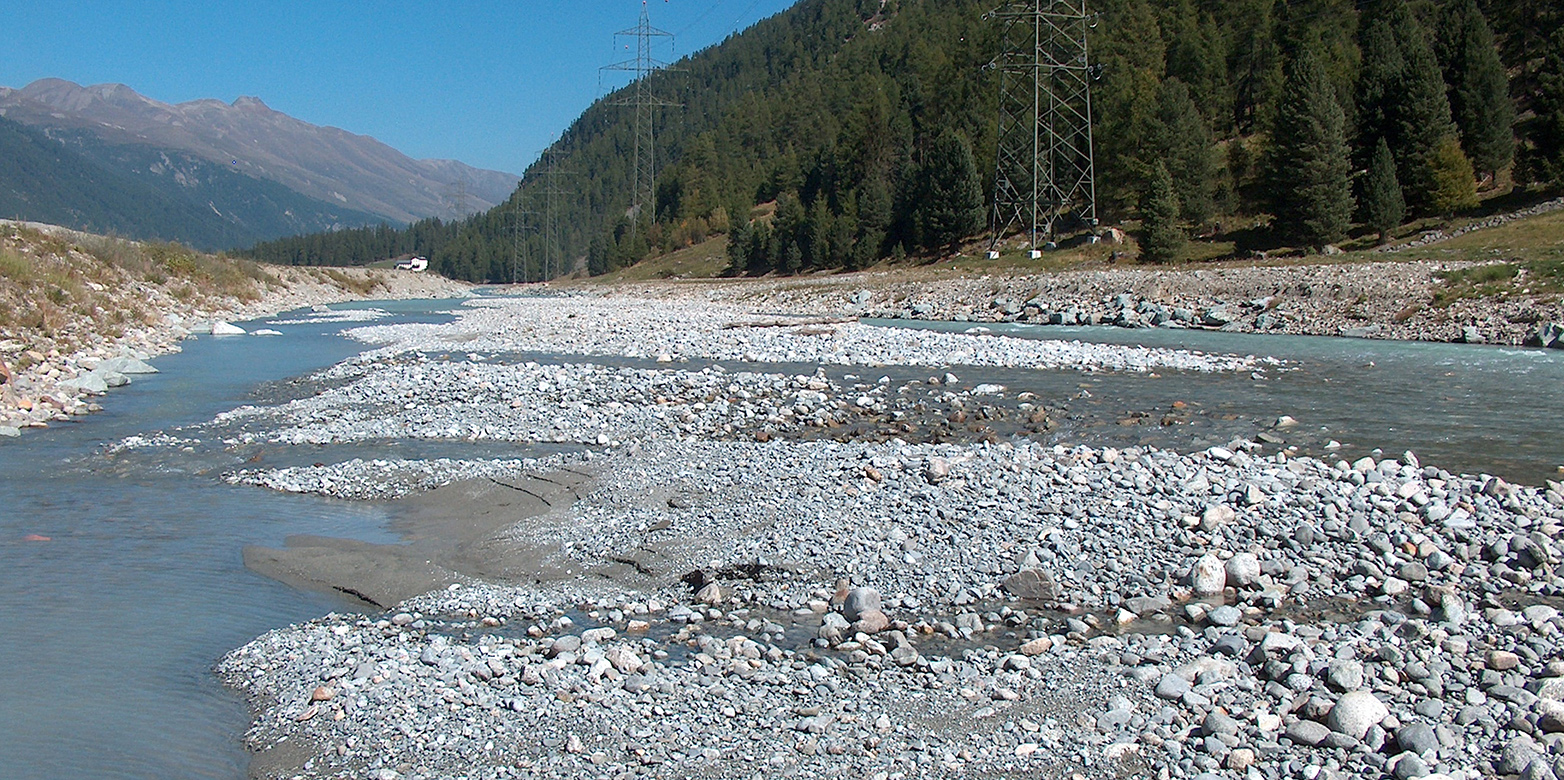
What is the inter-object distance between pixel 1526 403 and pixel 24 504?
70.5 feet

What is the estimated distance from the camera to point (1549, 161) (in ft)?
150

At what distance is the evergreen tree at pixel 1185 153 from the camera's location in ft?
173

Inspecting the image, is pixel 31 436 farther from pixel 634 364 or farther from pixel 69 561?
pixel 634 364

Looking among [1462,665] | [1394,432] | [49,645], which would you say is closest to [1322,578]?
[1462,665]

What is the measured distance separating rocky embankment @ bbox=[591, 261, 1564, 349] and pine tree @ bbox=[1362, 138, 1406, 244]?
11433mm

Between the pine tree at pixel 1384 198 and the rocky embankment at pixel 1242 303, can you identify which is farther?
the pine tree at pixel 1384 198

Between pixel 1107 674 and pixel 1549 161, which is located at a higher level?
pixel 1549 161

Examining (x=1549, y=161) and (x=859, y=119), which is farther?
(x=859, y=119)

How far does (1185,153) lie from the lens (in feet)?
176

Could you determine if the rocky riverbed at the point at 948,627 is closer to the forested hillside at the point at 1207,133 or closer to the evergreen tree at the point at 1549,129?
the forested hillside at the point at 1207,133

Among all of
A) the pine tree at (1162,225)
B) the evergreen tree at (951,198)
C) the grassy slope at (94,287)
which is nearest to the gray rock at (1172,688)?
the grassy slope at (94,287)

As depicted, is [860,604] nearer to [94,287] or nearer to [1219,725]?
[1219,725]

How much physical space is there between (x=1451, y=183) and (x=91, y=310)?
184 feet

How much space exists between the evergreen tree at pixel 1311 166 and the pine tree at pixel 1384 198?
0.96 meters
